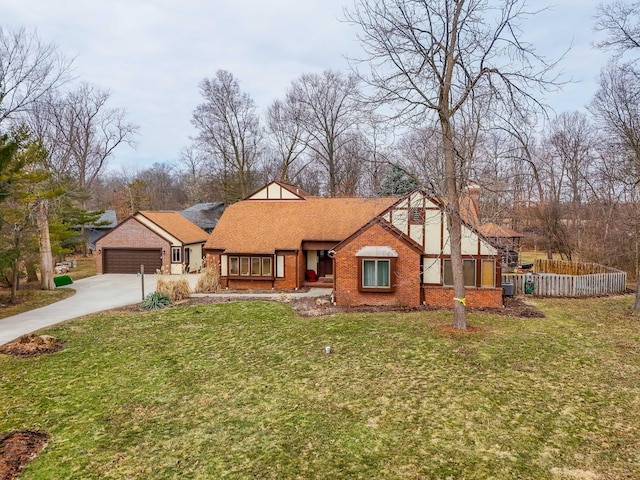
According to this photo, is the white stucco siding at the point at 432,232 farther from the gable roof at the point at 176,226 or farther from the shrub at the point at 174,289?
the gable roof at the point at 176,226

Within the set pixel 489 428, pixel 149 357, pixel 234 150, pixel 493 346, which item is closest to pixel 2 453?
pixel 149 357

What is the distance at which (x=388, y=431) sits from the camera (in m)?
6.42

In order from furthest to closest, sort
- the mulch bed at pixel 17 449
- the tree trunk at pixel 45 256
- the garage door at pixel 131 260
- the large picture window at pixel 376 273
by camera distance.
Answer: the garage door at pixel 131 260, the tree trunk at pixel 45 256, the large picture window at pixel 376 273, the mulch bed at pixel 17 449

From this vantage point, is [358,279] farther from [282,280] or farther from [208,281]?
[208,281]

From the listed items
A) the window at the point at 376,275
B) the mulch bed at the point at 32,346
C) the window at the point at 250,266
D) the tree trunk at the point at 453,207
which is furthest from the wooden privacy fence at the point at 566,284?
the mulch bed at the point at 32,346

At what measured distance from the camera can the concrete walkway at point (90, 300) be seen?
44.1ft

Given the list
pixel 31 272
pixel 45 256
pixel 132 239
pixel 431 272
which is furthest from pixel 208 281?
pixel 31 272

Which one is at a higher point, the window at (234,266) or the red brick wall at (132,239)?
the red brick wall at (132,239)

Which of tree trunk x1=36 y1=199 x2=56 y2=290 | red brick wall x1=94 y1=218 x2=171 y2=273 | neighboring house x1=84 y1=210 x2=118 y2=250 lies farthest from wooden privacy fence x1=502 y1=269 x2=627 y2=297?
neighboring house x1=84 y1=210 x2=118 y2=250

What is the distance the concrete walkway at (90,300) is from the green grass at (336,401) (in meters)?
2.46

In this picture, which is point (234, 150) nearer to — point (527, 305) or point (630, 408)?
point (527, 305)

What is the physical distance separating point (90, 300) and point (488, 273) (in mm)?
17178

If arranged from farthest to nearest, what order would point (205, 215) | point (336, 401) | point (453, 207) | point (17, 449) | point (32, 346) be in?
point (205, 215), point (453, 207), point (32, 346), point (336, 401), point (17, 449)

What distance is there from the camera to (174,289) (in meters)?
17.4
